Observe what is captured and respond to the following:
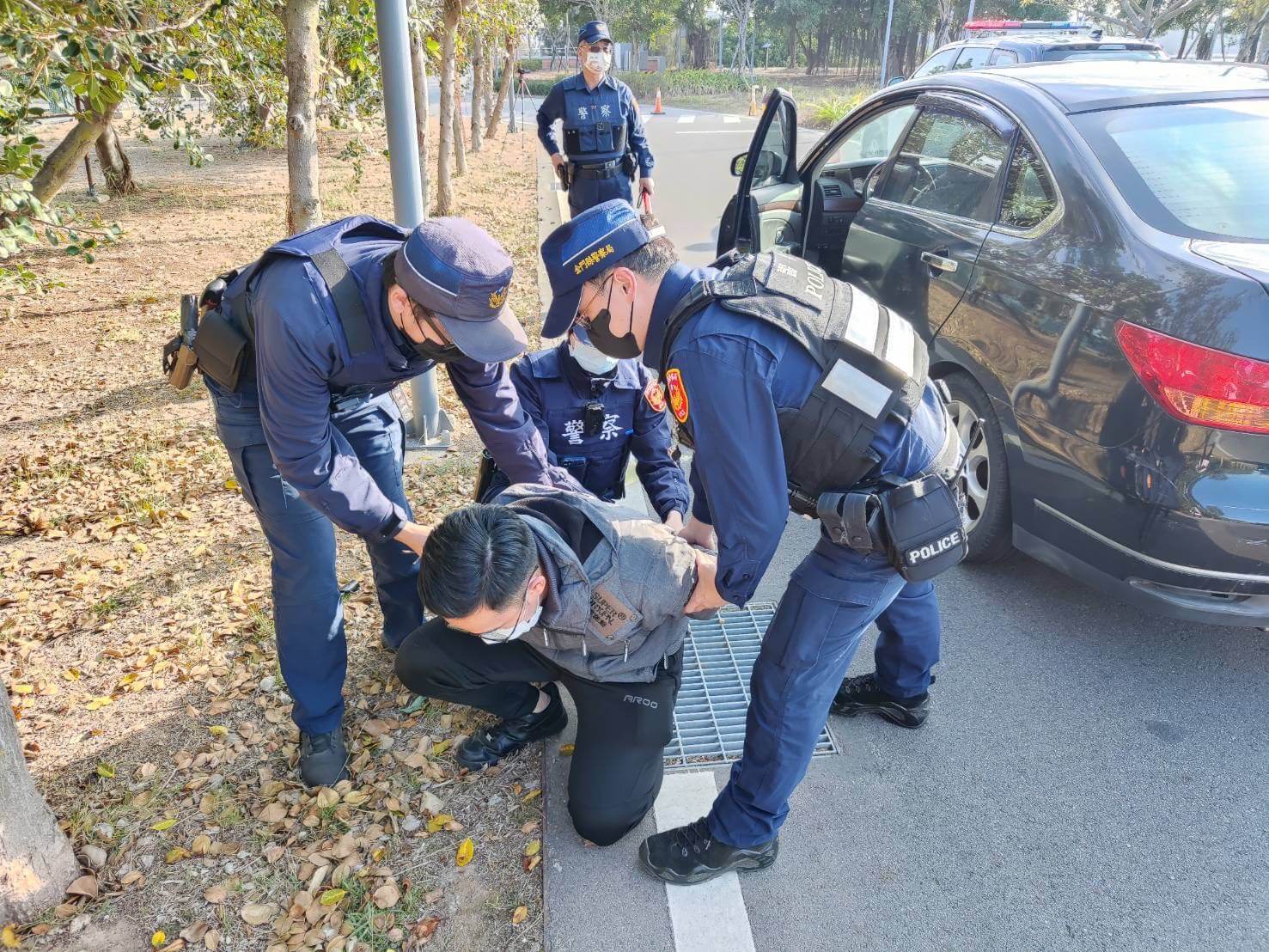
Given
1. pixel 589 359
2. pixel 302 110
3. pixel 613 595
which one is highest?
pixel 302 110

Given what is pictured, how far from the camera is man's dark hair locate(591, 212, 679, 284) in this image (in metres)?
1.91

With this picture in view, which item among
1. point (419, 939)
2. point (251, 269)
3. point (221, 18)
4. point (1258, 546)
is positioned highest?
point (221, 18)

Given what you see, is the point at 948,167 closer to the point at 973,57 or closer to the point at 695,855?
the point at 695,855

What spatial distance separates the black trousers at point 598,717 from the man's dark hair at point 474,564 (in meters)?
0.52

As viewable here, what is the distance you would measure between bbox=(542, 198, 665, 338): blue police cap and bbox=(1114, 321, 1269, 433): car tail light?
58.5 inches

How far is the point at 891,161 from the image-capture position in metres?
4.14

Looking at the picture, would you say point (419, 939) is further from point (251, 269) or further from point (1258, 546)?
point (1258, 546)

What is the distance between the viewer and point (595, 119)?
7.06 m

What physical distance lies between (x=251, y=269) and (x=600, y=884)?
189cm

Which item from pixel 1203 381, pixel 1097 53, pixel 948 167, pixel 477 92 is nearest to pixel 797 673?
pixel 1203 381

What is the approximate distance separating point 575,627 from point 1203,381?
71.0 inches

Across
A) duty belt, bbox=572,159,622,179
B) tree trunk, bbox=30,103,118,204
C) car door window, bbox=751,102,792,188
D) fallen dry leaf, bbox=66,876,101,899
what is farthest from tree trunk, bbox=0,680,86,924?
duty belt, bbox=572,159,622,179

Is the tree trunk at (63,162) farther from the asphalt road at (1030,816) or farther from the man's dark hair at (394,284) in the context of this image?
the asphalt road at (1030,816)

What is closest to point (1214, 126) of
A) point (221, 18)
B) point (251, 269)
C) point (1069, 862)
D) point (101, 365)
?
point (1069, 862)
